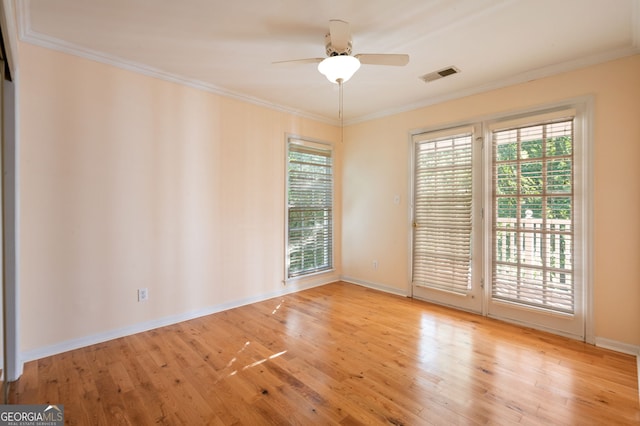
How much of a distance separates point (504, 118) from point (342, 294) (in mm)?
2958

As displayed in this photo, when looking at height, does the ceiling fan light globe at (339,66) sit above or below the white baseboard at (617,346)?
above

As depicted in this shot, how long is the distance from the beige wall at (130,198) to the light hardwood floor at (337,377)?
40 centimetres

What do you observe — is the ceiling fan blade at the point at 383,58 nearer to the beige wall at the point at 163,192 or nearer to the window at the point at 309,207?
the beige wall at the point at 163,192

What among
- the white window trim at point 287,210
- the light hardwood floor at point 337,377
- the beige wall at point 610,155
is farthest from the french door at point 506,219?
the white window trim at point 287,210

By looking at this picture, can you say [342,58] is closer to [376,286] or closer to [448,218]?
[448,218]

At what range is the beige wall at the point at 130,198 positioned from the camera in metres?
2.38

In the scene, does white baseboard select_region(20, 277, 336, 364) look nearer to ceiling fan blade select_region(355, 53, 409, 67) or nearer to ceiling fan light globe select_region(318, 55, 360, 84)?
ceiling fan light globe select_region(318, 55, 360, 84)

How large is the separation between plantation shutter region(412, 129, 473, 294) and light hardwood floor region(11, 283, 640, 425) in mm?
707

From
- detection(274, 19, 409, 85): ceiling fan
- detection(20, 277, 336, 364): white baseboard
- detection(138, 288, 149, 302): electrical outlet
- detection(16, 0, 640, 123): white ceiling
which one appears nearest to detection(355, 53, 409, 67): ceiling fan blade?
detection(274, 19, 409, 85): ceiling fan

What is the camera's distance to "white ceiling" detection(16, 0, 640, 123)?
204cm

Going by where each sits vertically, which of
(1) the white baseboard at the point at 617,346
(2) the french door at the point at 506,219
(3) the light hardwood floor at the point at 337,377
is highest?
(2) the french door at the point at 506,219

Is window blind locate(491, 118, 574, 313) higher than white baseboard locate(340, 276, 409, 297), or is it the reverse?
window blind locate(491, 118, 574, 313)

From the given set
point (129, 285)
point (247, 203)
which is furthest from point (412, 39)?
point (129, 285)

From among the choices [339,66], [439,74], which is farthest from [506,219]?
[339,66]
